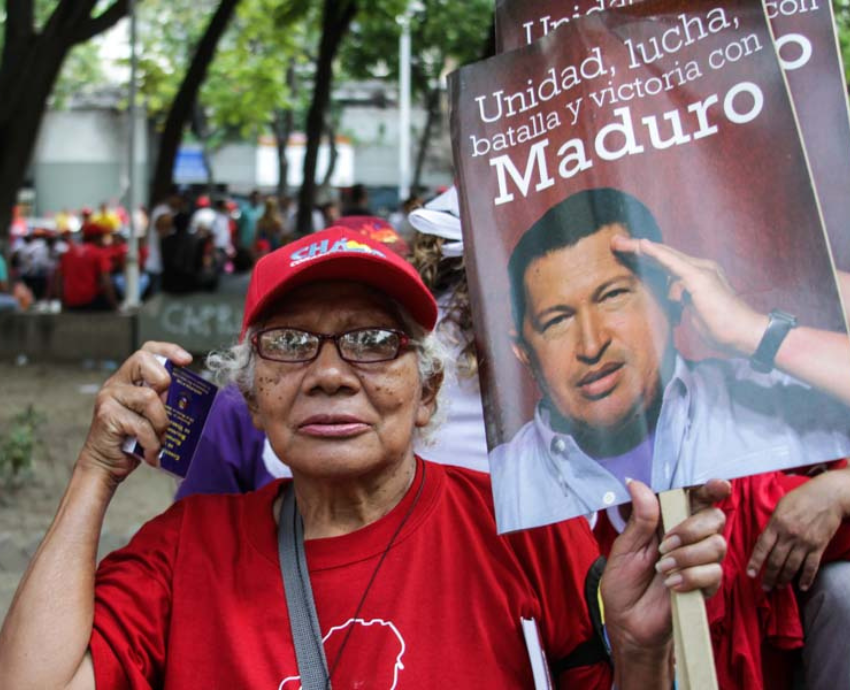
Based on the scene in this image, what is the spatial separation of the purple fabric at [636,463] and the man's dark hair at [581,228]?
240mm

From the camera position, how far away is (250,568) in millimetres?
2158

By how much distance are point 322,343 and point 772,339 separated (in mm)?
811

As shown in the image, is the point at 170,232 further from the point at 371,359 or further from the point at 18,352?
the point at 371,359

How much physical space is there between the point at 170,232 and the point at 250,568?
38.7 ft

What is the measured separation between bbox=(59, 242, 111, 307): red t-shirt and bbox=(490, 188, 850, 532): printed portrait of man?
11.7 meters

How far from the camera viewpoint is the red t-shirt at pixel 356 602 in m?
2.04

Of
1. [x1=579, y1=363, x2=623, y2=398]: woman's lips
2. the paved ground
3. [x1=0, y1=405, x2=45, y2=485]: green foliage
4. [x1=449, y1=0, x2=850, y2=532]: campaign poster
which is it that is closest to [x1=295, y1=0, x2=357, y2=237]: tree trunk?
the paved ground

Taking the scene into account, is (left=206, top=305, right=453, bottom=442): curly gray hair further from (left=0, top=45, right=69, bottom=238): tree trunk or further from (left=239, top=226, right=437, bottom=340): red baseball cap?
(left=0, top=45, right=69, bottom=238): tree trunk

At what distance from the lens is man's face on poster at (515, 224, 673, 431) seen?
76.6 inches

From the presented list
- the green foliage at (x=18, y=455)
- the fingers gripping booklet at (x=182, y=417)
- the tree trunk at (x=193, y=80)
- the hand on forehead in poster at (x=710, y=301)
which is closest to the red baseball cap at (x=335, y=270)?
the fingers gripping booklet at (x=182, y=417)

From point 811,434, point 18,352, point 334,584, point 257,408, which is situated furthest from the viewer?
point 18,352

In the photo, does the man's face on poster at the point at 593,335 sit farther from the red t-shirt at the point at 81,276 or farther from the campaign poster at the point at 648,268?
the red t-shirt at the point at 81,276

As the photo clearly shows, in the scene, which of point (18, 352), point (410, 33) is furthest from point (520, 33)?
→ point (410, 33)

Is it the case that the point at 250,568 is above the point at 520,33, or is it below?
below
